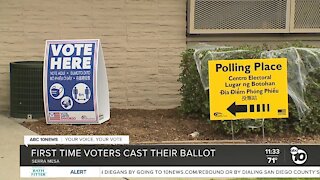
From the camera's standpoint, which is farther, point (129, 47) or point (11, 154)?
point (129, 47)

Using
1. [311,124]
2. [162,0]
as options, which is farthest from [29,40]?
[311,124]

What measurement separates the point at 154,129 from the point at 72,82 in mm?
1472

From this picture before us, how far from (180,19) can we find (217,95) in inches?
197

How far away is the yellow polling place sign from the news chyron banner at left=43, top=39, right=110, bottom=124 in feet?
10.5

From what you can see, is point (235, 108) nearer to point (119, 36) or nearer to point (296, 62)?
point (296, 62)

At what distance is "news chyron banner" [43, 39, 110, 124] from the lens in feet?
28.3

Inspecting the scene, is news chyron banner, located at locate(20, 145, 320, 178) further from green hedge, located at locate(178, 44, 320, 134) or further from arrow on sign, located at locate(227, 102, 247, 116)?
green hedge, located at locate(178, 44, 320, 134)

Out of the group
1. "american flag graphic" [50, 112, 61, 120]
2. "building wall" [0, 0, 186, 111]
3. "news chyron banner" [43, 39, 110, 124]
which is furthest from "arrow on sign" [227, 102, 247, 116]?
"building wall" [0, 0, 186, 111]

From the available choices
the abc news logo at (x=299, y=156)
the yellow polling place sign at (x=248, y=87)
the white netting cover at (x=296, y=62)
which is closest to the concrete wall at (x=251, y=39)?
the white netting cover at (x=296, y=62)

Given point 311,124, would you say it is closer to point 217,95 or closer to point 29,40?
point 217,95

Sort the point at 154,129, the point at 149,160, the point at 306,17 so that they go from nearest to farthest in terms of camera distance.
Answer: the point at 149,160, the point at 154,129, the point at 306,17

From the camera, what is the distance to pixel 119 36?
10.6 metres

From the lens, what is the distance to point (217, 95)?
584 cm

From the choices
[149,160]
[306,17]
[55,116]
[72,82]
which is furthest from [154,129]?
[306,17]
